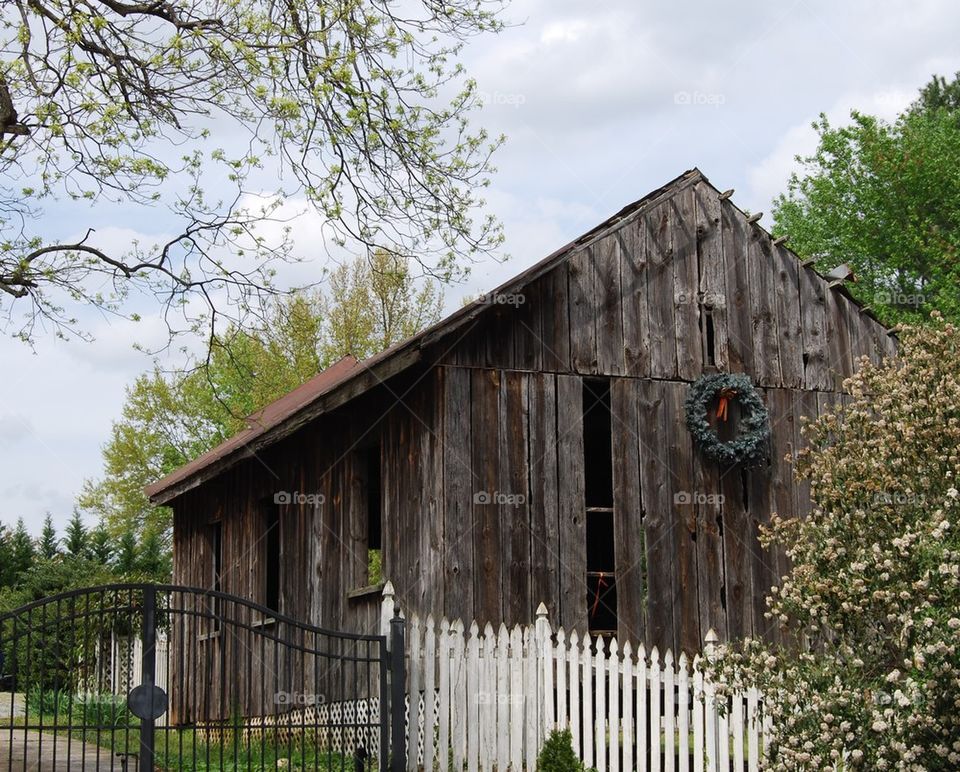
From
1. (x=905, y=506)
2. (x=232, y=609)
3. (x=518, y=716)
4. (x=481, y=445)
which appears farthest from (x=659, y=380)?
(x=232, y=609)

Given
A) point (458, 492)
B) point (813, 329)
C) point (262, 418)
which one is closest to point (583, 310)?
point (458, 492)

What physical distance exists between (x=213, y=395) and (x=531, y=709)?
93.8 ft

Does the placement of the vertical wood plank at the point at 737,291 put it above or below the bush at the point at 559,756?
above

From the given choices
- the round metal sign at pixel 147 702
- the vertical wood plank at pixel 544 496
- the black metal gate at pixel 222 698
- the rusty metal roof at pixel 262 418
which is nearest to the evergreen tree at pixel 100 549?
the black metal gate at pixel 222 698

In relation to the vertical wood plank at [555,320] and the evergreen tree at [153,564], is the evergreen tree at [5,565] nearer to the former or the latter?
the evergreen tree at [153,564]

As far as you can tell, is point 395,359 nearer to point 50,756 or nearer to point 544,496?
point 544,496

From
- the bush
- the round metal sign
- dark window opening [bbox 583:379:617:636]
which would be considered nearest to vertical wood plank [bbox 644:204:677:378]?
dark window opening [bbox 583:379:617:636]

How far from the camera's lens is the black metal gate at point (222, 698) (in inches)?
432

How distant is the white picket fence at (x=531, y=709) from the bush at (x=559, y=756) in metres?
0.35

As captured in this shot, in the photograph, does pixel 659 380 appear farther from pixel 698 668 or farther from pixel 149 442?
pixel 149 442

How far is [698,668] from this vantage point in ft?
35.8

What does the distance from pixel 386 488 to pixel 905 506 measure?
6.63 m

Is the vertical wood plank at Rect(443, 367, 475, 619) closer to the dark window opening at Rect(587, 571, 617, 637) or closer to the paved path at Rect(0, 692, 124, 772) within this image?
the paved path at Rect(0, 692, 124, 772)

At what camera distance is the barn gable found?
14320mm
